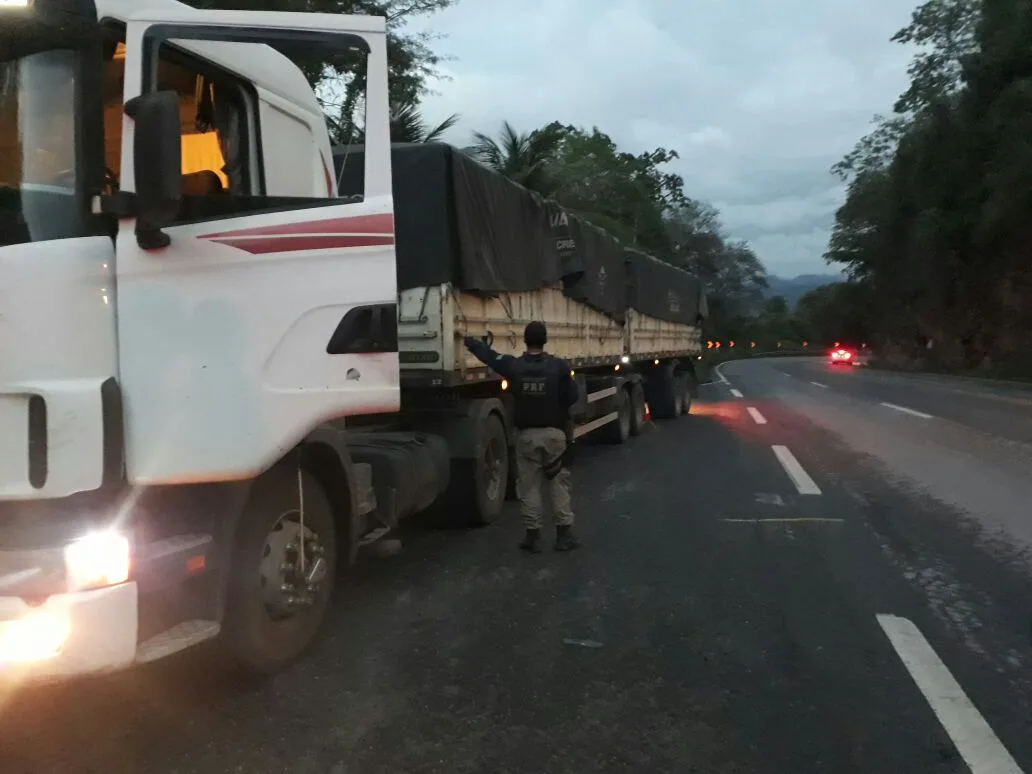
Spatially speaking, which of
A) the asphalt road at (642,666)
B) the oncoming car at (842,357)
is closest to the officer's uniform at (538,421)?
the asphalt road at (642,666)

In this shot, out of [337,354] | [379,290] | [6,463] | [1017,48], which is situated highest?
[1017,48]

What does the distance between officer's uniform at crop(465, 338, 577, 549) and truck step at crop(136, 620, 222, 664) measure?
3.69m

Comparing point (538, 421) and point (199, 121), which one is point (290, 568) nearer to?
point (199, 121)

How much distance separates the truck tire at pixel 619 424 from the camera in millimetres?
14406

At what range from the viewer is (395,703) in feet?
14.6

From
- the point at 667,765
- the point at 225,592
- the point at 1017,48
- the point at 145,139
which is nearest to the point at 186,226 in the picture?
the point at 145,139

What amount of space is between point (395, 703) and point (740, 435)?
39.6 ft

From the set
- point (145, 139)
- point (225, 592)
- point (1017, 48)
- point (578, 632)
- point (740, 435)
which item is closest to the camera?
point (145, 139)

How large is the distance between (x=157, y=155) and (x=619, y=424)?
37.6 feet

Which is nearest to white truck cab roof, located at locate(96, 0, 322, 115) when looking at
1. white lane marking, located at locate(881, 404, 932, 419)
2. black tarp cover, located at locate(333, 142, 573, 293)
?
black tarp cover, located at locate(333, 142, 573, 293)

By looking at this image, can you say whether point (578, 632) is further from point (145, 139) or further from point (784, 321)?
point (784, 321)

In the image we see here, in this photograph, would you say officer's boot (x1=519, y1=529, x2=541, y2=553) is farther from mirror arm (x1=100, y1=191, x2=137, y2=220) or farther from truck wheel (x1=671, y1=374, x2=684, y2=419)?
truck wheel (x1=671, y1=374, x2=684, y2=419)

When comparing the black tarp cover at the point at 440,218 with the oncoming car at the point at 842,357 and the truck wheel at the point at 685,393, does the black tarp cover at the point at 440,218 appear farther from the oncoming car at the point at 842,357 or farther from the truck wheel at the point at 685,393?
the oncoming car at the point at 842,357

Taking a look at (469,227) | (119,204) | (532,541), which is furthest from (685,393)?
(119,204)
